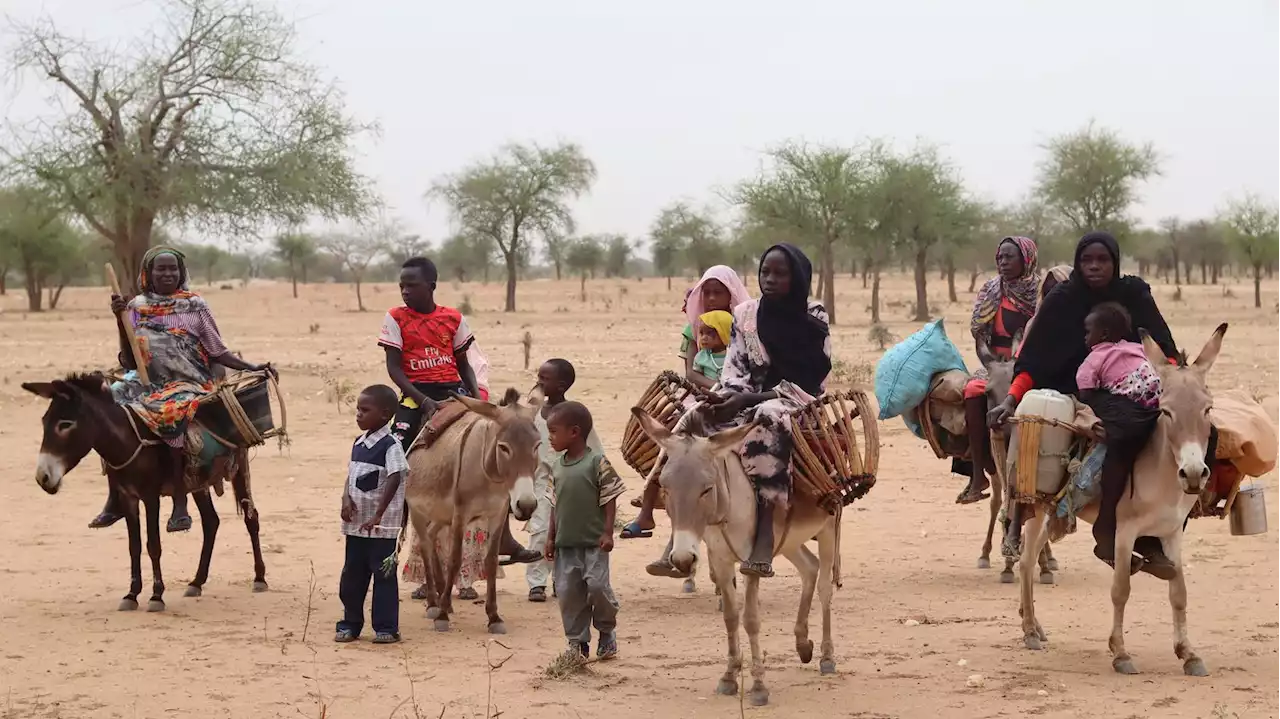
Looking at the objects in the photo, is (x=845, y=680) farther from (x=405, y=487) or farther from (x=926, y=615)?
(x=405, y=487)

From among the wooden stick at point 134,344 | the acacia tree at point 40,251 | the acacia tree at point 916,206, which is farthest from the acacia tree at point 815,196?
the wooden stick at point 134,344

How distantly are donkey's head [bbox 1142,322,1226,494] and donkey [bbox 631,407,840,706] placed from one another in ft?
5.43

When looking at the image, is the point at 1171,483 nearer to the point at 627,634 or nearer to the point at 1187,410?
the point at 1187,410

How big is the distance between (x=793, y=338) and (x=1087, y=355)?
1.60m

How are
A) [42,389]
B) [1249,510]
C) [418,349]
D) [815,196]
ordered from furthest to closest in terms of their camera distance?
[815,196]
[418,349]
[42,389]
[1249,510]

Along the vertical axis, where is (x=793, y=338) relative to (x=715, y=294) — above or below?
below

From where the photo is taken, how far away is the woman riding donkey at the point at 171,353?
896cm

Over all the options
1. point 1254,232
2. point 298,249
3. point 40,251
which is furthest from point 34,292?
point 1254,232

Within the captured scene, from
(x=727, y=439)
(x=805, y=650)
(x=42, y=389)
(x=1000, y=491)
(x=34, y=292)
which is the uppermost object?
(x=34, y=292)

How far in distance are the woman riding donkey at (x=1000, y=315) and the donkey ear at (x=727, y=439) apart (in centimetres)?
349

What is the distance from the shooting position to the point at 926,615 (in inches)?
338

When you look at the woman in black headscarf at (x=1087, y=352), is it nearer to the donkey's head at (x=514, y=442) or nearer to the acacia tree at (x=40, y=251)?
the donkey's head at (x=514, y=442)

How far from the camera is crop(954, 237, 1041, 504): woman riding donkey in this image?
943 cm

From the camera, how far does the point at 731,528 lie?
6.53m
